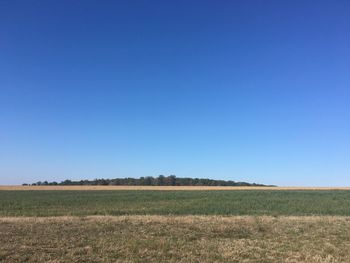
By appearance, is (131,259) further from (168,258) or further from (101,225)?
(101,225)

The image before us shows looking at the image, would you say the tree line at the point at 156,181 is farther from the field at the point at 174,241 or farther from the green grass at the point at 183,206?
the field at the point at 174,241

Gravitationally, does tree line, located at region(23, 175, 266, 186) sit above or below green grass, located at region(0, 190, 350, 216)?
above

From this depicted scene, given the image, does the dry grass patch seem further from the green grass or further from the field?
the green grass

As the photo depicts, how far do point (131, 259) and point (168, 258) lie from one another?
3.20 feet

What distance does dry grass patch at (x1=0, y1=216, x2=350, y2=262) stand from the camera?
11.9 m

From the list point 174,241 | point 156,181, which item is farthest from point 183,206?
point 156,181

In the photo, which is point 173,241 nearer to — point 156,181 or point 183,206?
point 183,206

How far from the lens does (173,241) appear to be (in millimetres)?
13883

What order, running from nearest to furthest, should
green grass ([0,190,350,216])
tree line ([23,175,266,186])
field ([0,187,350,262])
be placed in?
field ([0,187,350,262]) < green grass ([0,190,350,216]) < tree line ([23,175,266,186])

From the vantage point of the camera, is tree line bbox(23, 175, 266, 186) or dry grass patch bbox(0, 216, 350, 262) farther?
tree line bbox(23, 175, 266, 186)

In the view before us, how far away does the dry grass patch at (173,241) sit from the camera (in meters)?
11.9

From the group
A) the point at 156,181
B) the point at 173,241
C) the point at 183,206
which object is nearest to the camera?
the point at 173,241

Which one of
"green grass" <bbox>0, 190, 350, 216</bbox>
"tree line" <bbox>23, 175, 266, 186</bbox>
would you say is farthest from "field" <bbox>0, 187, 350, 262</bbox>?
"tree line" <bbox>23, 175, 266, 186</bbox>

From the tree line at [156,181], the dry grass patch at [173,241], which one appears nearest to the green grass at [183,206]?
the dry grass patch at [173,241]
